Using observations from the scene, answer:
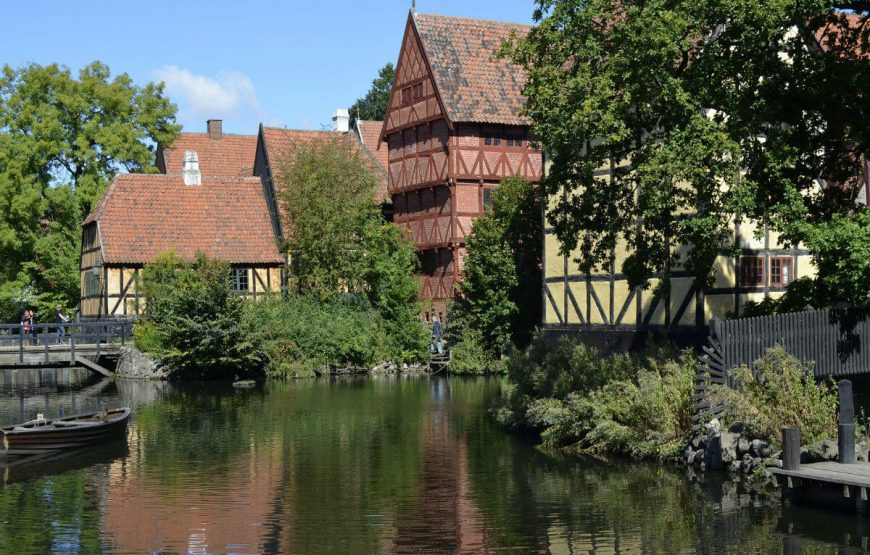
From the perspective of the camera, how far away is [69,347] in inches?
1843

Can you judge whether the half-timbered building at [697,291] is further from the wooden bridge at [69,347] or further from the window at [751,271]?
the wooden bridge at [69,347]

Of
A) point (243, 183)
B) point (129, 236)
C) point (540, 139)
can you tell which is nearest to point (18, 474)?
point (540, 139)

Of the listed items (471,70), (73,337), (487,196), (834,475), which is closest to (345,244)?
(487,196)

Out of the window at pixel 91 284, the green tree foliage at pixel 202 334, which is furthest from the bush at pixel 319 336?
the window at pixel 91 284

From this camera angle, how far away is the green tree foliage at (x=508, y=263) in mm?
44812

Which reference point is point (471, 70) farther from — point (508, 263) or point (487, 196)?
point (508, 263)

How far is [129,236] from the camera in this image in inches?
2030

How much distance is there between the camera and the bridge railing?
150ft

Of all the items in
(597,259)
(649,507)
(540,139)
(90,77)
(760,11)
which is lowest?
(649,507)

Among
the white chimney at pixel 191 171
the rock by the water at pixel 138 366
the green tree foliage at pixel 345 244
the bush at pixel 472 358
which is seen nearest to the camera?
the rock by the water at pixel 138 366

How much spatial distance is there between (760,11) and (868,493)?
883 cm

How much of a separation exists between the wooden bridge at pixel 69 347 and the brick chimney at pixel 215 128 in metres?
19.9

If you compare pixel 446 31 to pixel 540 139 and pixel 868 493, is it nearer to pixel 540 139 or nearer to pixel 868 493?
pixel 540 139

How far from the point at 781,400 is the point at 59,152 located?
42296mm
